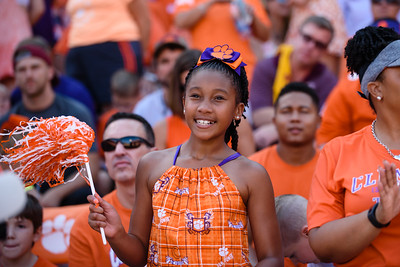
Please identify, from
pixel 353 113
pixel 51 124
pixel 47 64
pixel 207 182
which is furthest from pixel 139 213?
pixel 47 64

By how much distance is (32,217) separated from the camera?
399 cm

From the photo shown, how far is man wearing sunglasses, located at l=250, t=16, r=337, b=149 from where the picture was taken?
19.4 feet

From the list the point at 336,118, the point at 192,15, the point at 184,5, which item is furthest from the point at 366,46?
the point at 184,5

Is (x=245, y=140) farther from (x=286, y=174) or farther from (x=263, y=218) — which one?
(x=263, y=218)

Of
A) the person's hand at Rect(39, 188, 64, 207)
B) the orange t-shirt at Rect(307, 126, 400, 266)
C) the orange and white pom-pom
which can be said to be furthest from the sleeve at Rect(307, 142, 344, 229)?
the person's hand at Rect(39, 188, 64, 207)

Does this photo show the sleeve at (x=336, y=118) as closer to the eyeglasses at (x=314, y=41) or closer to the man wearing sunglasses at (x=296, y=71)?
the man wearing sunglasses at (x=296, y=71)

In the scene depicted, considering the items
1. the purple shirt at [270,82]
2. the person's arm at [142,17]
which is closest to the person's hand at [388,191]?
the purple shirt at [270,82]

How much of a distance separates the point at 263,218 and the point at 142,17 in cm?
479

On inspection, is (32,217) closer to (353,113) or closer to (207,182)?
(207,182)

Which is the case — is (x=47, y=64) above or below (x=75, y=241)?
above

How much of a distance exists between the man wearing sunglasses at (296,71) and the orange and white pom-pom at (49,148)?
10.5 ft

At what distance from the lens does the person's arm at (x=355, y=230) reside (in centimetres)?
245

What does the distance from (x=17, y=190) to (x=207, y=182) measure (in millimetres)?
1220

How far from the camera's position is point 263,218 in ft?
8.85
